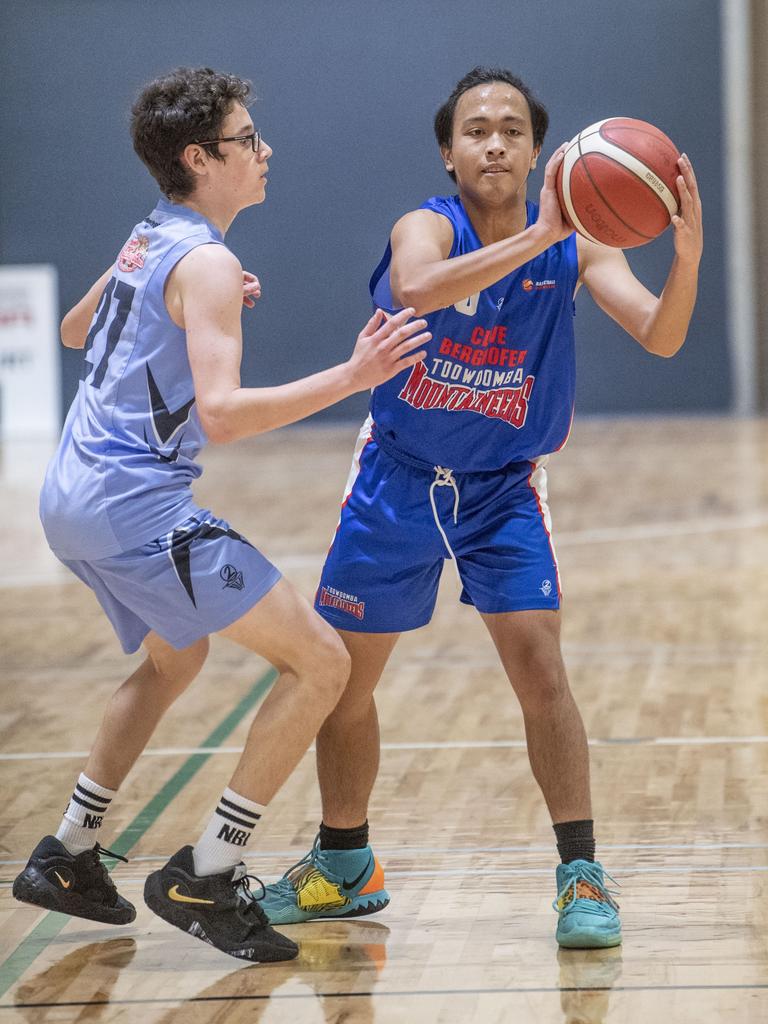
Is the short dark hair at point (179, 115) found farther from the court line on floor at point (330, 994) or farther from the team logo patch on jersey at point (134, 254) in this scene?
the court line on floor at point (330, 994)

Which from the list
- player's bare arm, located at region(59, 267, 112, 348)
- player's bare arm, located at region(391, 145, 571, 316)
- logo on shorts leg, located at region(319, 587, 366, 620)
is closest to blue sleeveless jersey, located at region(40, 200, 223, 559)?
player's bare arm, located at region(59, 267, 112, 348)

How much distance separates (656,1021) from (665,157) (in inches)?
68.3

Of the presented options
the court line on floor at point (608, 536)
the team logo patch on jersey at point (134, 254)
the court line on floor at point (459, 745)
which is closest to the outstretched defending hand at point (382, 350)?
the team logo patch on jersey at point (134, 254)

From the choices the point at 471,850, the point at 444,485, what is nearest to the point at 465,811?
the point at 471,850

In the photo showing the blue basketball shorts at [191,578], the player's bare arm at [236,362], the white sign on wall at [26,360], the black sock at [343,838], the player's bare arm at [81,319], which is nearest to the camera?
the player's bare arm at [236,362]

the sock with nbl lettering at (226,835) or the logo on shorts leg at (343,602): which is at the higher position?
the logo on shorts leg at (343,602)

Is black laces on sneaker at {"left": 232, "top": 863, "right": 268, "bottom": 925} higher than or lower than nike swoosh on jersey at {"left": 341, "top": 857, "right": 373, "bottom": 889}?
higher

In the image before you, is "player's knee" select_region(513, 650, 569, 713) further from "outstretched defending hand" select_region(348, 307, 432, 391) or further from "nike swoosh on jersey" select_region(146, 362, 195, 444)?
"nike swoosh on jersey" select_region(146, 362, 195, 444)

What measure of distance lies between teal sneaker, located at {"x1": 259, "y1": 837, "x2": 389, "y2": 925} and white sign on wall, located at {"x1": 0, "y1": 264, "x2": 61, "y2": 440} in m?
12.7

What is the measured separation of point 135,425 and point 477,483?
818mm

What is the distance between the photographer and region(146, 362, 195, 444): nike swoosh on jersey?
10.1 feet

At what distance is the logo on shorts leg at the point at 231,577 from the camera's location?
3043 mm

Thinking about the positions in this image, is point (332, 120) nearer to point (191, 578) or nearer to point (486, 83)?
point (486, 83)

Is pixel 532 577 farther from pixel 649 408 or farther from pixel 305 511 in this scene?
pixel 649 408
